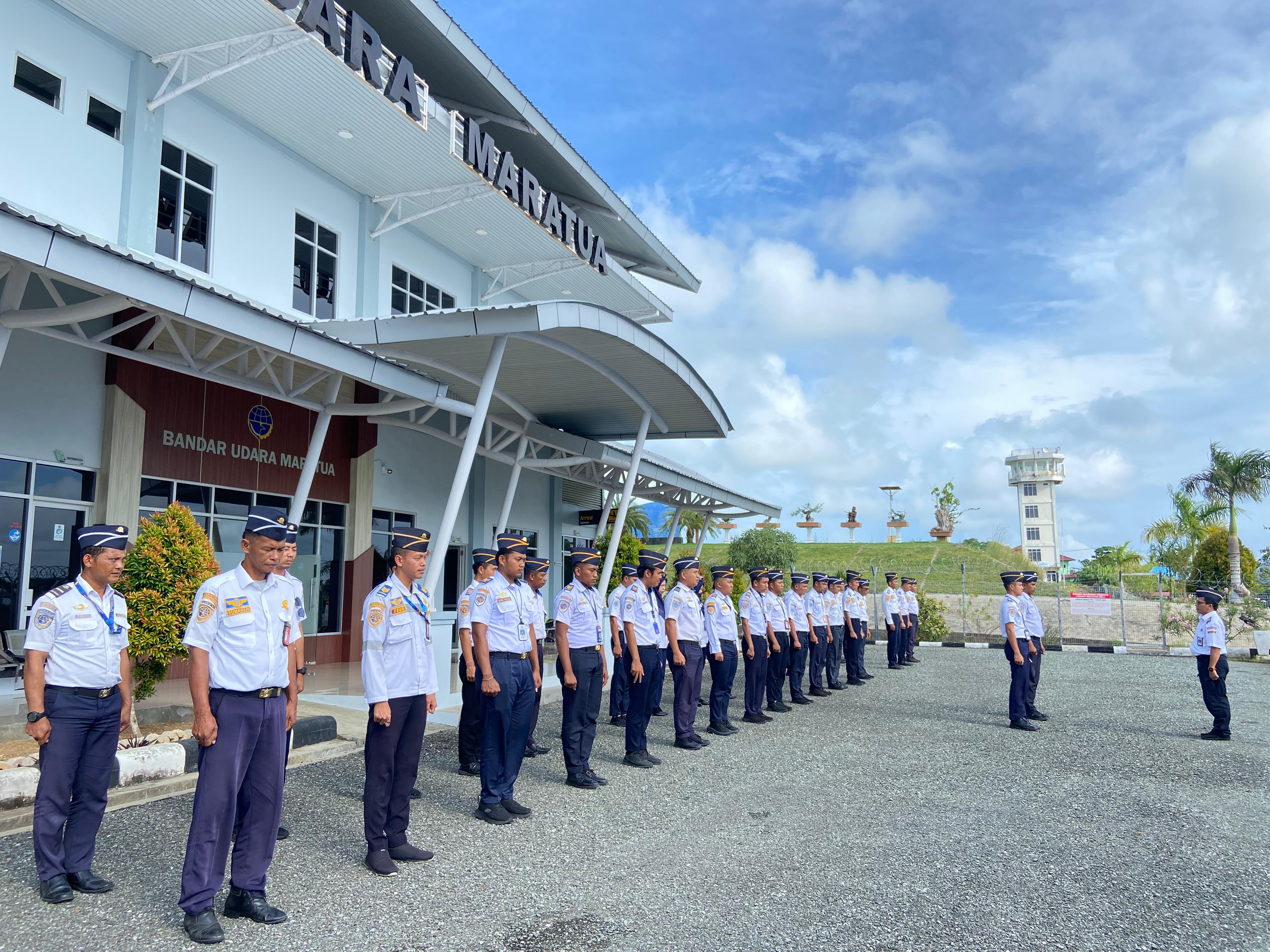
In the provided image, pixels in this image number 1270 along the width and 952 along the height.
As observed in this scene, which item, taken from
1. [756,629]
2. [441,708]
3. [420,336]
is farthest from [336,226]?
[756,629]

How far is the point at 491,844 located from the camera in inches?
211

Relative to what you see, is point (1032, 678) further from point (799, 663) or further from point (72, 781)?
point (72, 781)

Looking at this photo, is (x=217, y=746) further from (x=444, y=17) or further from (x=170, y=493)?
(x=444, y=17)

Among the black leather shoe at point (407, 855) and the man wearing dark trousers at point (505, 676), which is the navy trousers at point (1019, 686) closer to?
the man wearing dark trousers at point (505, 676)

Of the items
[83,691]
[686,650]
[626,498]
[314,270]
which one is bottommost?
[686,650]

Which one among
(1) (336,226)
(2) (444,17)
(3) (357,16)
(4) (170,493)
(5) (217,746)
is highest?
(2) (444,17)

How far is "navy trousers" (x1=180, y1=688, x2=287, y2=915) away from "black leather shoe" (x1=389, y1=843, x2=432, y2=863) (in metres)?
0.94

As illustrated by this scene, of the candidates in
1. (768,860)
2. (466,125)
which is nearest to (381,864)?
(768,860)

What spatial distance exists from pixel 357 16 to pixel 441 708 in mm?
9671

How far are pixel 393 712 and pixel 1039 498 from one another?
111 metres

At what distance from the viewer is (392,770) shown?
5004mm

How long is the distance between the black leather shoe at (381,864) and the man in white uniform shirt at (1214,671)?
8774 mm

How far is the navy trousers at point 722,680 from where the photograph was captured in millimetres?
9625

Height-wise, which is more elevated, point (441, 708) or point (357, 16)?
point (357, 16)
